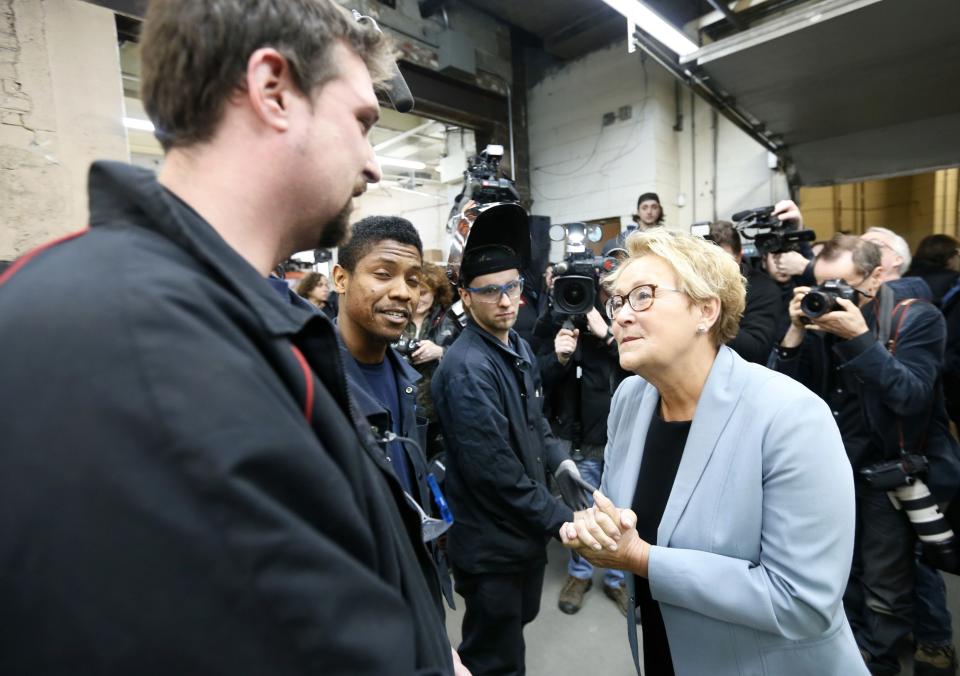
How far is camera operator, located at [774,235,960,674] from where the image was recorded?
5.87 feet

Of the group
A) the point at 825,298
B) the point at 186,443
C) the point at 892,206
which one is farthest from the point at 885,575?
the point at 892,206

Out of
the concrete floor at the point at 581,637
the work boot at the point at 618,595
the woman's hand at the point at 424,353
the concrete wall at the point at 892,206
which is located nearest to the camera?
the concrete floor at the point at 581,637

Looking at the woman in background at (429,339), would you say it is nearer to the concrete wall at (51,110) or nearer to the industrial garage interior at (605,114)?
the industrial garage interior at (605,114)

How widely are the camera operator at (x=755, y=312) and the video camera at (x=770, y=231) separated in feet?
0.40

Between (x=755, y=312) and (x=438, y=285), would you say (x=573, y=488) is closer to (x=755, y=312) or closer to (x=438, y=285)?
(x=755, y=312)

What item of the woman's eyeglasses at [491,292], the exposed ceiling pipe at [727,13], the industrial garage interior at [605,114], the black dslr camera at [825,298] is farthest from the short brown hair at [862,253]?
the exposed ceiling pipe at [727,13]

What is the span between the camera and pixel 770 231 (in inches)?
103

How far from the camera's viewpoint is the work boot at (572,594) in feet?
8.49

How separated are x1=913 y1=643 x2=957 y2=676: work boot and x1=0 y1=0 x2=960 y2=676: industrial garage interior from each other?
0.11 m

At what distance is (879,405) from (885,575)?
687mm

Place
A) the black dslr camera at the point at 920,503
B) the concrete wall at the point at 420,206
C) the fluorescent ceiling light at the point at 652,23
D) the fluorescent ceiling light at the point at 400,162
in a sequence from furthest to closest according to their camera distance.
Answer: the concrete wall at the point at 420,206
the fluorescent ceiling light at the point at 400,162
the fluorescent ceiling light at the point at 652,23
the black dslr camera at the point at 920,503

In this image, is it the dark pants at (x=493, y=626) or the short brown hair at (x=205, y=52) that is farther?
the dark pants at (x=493, y=626)

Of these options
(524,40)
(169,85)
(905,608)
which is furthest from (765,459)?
(524,40)

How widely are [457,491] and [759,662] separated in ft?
3.49
